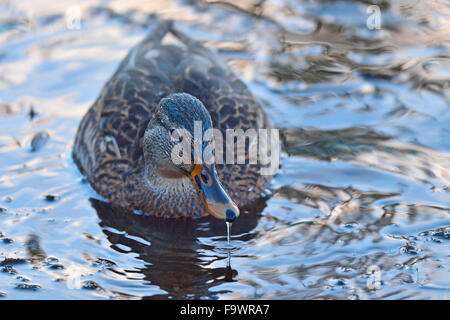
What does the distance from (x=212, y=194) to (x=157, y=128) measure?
47.0 inches

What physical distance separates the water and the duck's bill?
2.01ft

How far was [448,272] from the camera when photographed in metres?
7.19

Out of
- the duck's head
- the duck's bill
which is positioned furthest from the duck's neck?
the duck's bill

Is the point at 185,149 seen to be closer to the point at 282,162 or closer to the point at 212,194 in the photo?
the point at 212,194

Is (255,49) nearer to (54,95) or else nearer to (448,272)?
(54,95)

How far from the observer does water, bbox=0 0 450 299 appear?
7.28 m

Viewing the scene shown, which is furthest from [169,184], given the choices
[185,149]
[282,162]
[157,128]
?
[282,162]

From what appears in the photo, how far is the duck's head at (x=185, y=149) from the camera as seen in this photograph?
7164mm

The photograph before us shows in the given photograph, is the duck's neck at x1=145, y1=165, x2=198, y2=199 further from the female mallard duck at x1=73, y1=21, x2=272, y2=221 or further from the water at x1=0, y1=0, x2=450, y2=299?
the water at x1=0, y1=0, x2=450, y2=299

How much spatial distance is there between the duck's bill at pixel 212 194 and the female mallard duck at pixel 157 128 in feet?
1.32

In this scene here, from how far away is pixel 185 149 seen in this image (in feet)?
24.8

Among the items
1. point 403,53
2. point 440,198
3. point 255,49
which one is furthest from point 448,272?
point 255,49

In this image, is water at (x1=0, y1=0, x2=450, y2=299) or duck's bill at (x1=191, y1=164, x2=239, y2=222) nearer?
duck's bill at (x1=191, y1=164, x2=239, y2=222)
